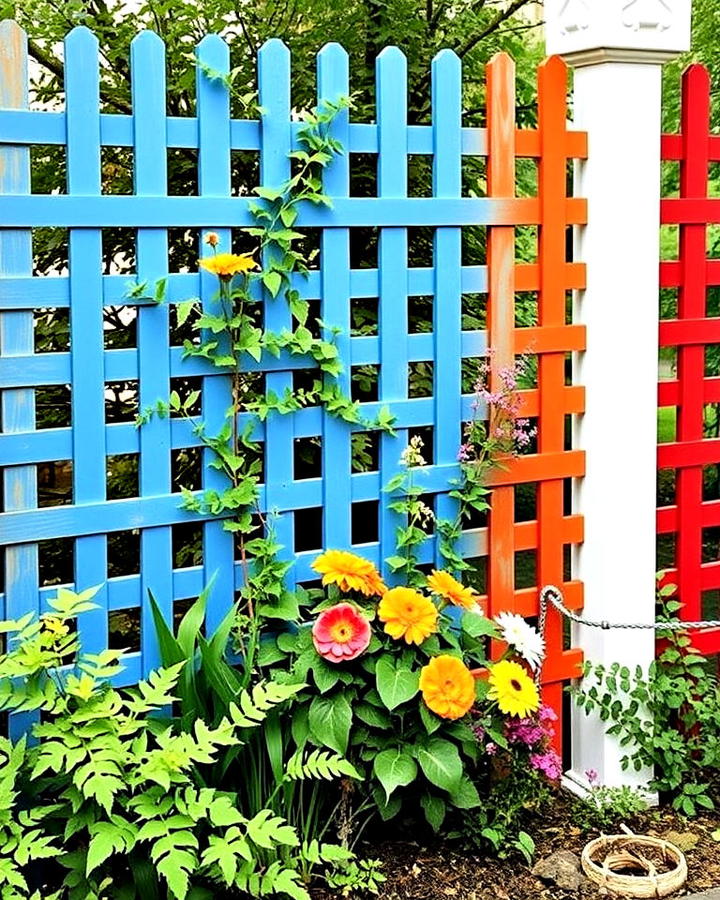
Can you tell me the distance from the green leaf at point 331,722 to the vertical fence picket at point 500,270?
69 centimetres

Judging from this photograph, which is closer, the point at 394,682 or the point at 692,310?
the point at 394,682

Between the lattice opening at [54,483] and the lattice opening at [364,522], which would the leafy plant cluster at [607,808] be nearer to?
the lattice opening at [364,522]

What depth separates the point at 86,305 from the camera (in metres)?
2.98

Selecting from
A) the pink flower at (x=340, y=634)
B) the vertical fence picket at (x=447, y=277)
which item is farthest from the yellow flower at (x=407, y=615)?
the vertical fence picket at (x=447, y=277)

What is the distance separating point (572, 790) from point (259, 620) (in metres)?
1.18

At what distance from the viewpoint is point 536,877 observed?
3283 mm

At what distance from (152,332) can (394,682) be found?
1.02 meters

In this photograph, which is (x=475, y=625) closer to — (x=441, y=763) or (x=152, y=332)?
(x=441, y=763)

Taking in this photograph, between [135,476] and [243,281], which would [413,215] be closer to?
[243,281]

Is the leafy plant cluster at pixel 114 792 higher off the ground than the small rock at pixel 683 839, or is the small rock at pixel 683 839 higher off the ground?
the leafy plant cluster at pixel 114 792

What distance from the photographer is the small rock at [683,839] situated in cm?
352

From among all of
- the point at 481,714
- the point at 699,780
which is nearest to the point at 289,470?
the point at 481,714

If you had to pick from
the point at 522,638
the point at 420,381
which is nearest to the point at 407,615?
the point at 522,638

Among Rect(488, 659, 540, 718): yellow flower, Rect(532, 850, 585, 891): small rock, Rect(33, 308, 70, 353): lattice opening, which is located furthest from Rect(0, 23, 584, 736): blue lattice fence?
Rect(33, 308, 70, 353): lattice opening
